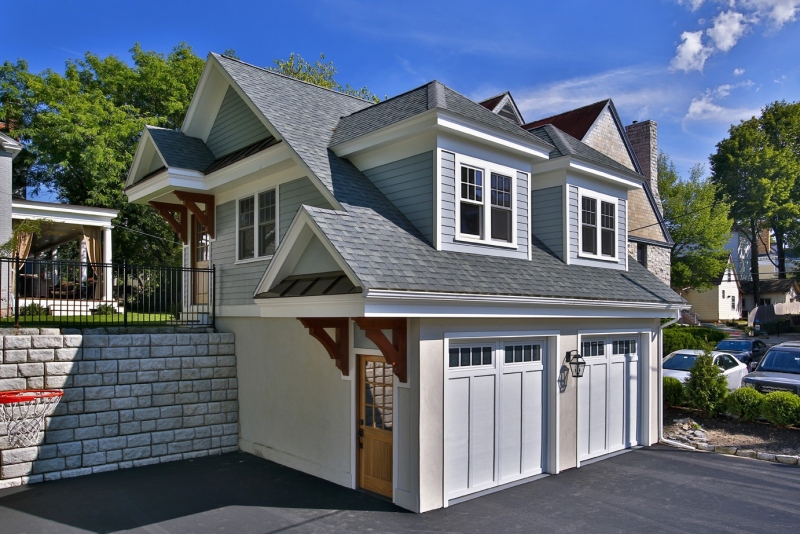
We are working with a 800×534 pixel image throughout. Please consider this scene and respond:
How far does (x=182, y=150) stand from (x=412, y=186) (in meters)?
5.69

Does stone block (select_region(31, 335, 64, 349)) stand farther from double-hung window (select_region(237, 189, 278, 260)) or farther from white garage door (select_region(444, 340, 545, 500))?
white garage door (select_region(444, 340, 545, 500))

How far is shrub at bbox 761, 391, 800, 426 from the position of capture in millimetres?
12875

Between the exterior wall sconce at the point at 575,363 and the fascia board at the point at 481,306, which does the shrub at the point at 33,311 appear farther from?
the exterior wall sconce at the point at 575,363

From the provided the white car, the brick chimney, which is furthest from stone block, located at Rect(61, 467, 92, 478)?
the brick chimney

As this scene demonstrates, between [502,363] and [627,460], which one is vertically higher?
[502,363]

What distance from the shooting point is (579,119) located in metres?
19.8

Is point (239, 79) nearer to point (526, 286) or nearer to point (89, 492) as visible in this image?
point (526, 286)

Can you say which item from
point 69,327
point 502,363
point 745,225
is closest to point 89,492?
point 69,327

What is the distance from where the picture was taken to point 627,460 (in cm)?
1143

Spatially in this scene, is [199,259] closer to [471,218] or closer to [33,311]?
[33,311]

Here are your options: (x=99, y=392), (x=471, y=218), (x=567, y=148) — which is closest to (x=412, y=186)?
(x=471, y=218)

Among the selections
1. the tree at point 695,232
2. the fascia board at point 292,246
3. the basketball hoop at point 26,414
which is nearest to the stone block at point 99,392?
the basketball hoop at point 26,414

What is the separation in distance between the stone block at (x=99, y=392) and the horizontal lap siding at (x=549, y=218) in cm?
869

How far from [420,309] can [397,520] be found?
2764 mm
